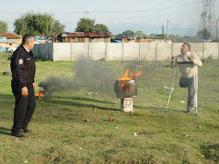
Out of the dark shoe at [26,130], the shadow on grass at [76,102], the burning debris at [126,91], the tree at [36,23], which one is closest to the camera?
the dark shoe at [26,130]

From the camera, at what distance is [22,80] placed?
9383mm

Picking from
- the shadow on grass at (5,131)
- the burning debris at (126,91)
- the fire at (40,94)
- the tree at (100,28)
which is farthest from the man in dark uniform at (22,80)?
the tree at (100,28)

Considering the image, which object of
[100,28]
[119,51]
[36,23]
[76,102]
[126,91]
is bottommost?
[119,51]

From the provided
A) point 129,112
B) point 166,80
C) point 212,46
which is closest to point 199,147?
point 129,112

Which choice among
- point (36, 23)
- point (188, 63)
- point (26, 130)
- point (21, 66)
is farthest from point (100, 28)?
point (21, 66)

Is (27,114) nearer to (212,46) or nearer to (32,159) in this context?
(32,159)

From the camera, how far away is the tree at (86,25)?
10175 centimetres

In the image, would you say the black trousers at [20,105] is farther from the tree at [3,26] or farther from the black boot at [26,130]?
the tree at [3,26]

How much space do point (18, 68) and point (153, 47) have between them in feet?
126

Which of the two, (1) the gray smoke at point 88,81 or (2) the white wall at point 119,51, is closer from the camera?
(1) the gray smoke at point 88,81

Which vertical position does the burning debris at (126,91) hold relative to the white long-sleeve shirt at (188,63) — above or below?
below

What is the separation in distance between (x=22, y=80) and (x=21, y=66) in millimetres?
250

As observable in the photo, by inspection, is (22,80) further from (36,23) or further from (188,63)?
(36,23)

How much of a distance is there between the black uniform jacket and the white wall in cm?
3592
